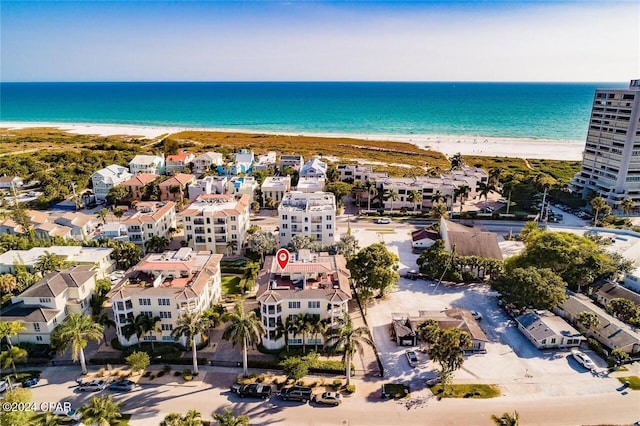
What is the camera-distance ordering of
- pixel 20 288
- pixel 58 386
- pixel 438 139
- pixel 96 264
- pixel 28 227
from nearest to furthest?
pixel 58 386 < pixel 20 288 < pixel 96 264 < pixel 28 227 < pixel 438 139

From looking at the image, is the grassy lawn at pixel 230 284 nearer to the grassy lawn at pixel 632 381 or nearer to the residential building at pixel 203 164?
the grassy lawn at pixel 632 381

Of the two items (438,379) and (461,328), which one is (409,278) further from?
(438,379)

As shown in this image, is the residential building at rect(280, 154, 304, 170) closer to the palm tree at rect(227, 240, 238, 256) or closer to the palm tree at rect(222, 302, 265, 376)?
the palm tree at rect(227, 240, 238, 256)

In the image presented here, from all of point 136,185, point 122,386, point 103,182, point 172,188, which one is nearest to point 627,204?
point 122,386

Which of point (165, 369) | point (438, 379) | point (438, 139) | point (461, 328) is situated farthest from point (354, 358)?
point (438, 139)

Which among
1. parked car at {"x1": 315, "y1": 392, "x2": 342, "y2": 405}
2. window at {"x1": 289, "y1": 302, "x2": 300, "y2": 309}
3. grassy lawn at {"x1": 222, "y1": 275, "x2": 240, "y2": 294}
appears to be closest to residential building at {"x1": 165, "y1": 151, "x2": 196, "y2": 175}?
grassy lawn at {"x1": 222, "y1": 275, "x2": 240, "y2": 294}

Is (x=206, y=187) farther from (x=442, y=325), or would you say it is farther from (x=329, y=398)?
(x=329, y=398)

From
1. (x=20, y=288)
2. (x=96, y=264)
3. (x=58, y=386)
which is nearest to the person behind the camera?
(x=58, y=386)
